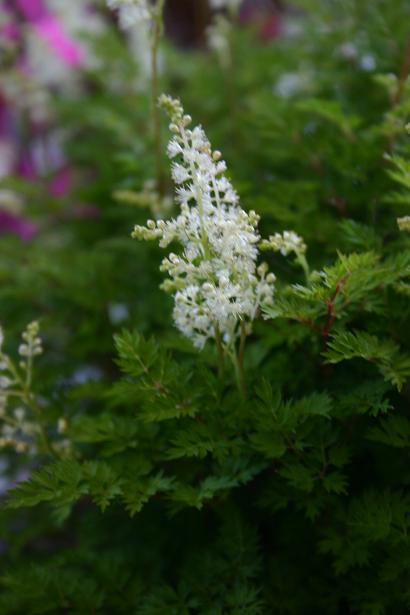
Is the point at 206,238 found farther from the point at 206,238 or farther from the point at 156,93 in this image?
the point at 156,93

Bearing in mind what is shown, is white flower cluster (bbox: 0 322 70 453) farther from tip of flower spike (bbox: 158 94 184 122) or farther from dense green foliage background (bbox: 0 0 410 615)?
tip of flower spike (bbox: 158 94 184 122)

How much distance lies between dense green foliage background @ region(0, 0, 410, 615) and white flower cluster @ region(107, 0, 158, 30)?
0.59ft

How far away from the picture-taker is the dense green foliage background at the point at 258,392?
56cm

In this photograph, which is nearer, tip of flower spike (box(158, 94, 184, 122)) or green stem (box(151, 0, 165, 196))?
tip of flower spike (box(158, 94, 184, 122))

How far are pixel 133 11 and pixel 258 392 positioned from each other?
46 centimetres

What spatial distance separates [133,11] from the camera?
76 cm

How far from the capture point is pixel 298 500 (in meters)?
0.59

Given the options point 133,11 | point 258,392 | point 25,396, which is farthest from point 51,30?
point 258,392

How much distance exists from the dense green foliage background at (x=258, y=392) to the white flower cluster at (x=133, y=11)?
7.1 inches

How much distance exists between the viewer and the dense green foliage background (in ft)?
1.84

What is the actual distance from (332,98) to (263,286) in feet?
1.68

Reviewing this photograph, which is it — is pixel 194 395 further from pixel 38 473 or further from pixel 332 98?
pixel 332 98

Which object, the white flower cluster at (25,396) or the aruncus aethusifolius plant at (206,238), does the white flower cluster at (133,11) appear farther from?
the white flower cluster at (25,396)

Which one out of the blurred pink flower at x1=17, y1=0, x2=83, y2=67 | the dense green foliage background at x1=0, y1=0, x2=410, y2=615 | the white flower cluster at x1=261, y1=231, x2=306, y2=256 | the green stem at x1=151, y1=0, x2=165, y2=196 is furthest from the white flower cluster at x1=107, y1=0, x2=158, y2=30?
the blurred pink flower at x1=17, y1=0, x2=83, y2=67
